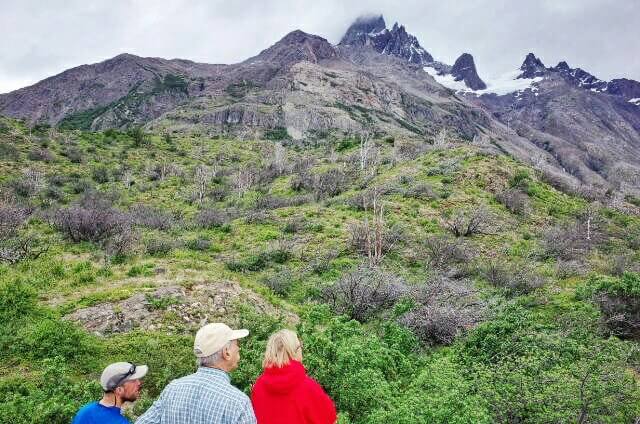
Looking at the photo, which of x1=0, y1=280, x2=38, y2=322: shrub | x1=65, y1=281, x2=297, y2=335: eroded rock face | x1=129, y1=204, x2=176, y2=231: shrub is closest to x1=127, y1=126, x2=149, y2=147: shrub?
x1=129, y1=204, x2=176, y2=231: shrub

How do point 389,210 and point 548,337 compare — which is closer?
point 548,337

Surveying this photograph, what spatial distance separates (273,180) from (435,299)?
3041 cm

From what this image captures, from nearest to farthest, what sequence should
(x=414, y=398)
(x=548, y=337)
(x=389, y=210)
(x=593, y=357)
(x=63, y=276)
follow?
(x=414, y=398) → (x=593, y=357) → (x=548, y=337) → (x=63, y=276) → (x=389, y=210)

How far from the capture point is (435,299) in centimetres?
1098

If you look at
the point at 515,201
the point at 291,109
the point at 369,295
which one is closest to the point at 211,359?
the point at 369,295

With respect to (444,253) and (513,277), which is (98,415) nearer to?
(513,277)

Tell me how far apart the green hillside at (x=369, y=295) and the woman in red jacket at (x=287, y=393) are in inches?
45.1

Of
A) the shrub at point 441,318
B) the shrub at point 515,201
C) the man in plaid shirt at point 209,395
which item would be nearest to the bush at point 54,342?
the man in plaid shirt at point 209,395

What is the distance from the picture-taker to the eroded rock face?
8.40 m

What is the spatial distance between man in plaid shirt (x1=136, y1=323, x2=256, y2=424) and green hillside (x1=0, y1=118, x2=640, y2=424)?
1866mm

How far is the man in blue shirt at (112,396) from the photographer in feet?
11.8

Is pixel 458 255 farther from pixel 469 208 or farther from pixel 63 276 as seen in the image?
pixel 63 276

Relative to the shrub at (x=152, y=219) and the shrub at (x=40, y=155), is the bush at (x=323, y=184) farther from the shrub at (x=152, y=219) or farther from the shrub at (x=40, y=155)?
the shrub at (x=40, y=155)

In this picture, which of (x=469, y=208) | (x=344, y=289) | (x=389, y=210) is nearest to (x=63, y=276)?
(x=344, y=289)
